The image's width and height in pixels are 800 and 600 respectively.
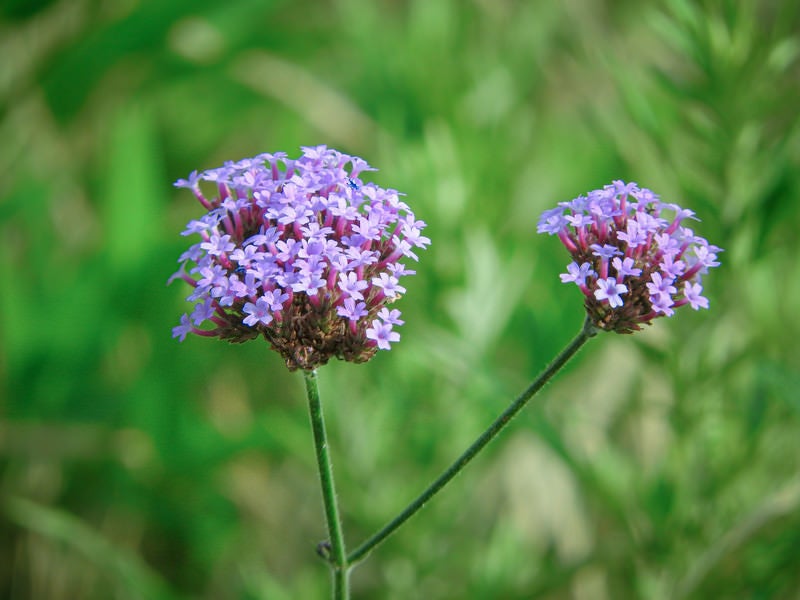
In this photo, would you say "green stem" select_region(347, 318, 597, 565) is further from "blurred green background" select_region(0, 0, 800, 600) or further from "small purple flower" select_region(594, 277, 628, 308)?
"blurred green background" select_region(0, 0, 800, 600)

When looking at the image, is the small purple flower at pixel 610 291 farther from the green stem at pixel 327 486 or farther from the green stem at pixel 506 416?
the green stem at pixel 327 486

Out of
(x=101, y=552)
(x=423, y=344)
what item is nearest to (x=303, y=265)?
(x=423, y=344)

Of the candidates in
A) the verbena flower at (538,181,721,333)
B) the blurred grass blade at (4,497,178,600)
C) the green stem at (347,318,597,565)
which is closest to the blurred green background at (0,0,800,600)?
the blurred grass blade at (4,497,178,600)

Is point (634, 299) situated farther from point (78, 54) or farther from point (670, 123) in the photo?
point (78, 54)

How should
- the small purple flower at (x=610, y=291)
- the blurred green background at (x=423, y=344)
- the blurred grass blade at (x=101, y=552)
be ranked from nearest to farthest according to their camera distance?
the small purple flower at (x=610, y=291), the blurred green background at (x=423, y=344), the blurred grass blade at (x=101, y=552)

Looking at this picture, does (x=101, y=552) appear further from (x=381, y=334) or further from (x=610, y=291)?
(x=610, y=291)

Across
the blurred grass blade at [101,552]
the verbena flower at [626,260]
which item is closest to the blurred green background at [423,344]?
the blurred grass blade at [101,552]
